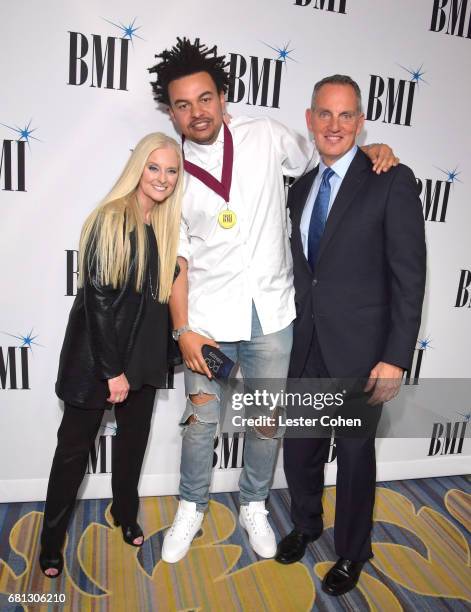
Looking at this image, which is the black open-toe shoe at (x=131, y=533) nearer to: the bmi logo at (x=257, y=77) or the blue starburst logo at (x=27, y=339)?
the blue starburst logo at (x=27, y=339)

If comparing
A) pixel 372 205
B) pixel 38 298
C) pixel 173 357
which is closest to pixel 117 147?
pixel 38 298

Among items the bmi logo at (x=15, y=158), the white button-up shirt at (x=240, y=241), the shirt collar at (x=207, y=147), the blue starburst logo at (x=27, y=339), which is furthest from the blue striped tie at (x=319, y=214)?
the blue starburst logo at (x=27, y=339)

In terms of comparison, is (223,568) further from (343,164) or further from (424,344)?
(343,164)

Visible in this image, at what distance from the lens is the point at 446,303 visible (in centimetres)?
288

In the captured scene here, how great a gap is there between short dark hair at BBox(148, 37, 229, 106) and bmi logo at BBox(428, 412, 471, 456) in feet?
7.18

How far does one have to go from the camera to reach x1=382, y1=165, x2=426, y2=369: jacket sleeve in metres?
1.85

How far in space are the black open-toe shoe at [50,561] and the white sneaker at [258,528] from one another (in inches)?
31.3

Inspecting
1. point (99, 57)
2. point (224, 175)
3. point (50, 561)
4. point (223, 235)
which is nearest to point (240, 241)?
point (223, 235)

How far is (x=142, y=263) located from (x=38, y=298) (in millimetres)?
721

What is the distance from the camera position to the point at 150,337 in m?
2.08

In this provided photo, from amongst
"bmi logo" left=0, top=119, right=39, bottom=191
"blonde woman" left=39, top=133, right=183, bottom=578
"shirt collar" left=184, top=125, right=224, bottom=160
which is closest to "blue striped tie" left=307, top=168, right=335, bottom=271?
"shirt collar" left=184, top=125, right=224, bottom=160

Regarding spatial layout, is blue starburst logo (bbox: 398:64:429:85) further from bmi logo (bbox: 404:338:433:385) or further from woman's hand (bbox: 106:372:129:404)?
woman's hand (bbox: 106:372:129:404)

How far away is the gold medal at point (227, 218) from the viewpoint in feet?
6.78

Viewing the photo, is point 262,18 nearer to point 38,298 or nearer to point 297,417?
point 38,298
